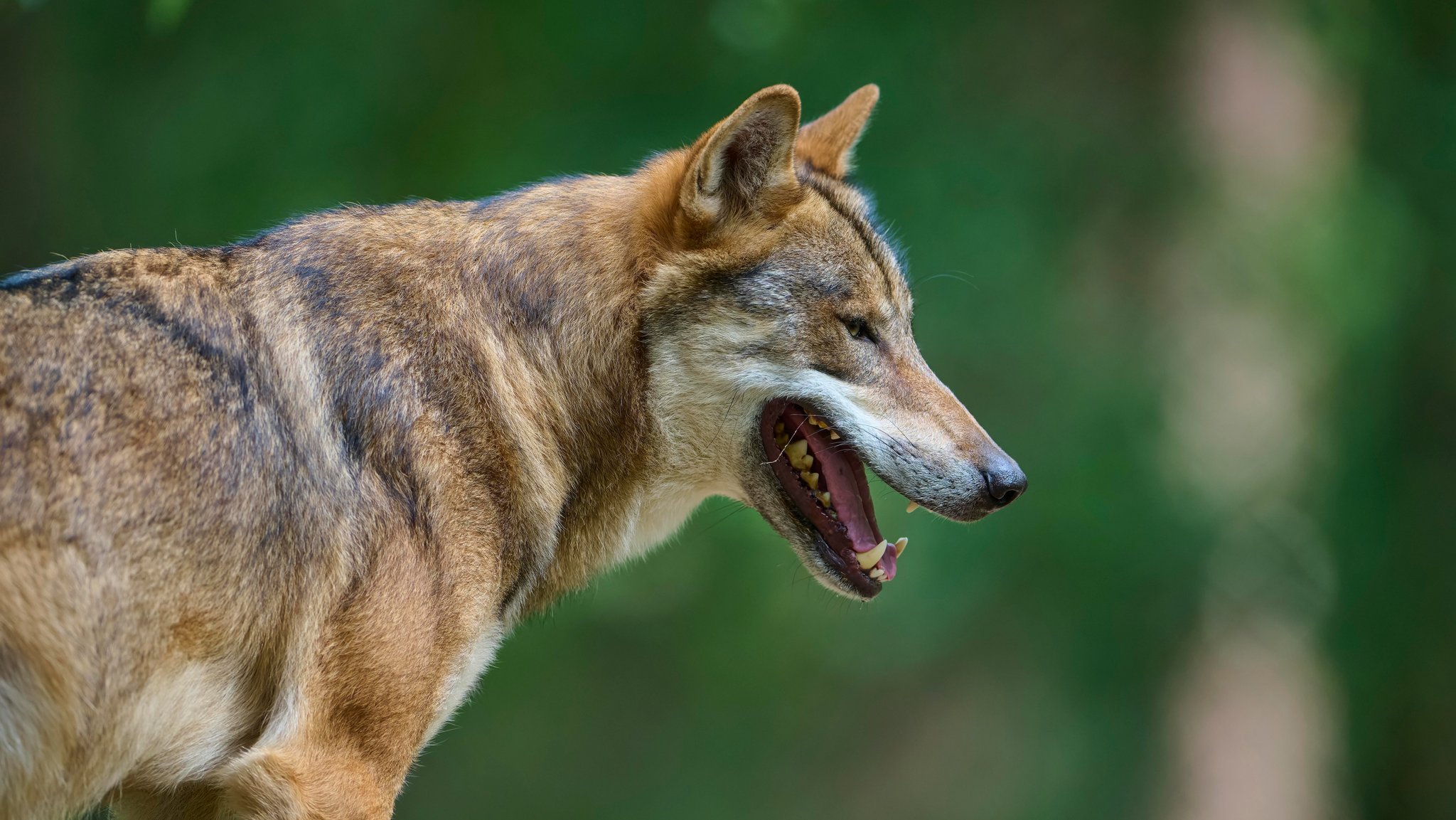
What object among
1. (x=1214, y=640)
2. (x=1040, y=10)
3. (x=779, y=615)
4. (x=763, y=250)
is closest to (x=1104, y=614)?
(x=1214, y=640)

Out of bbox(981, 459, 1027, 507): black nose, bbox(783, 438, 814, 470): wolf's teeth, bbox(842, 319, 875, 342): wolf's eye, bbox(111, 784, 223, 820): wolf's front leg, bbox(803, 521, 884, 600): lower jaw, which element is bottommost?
bbox(111, 784, 223, 820): wolf's front leg

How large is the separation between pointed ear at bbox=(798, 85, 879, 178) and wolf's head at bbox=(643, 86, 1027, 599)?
49 centimetres

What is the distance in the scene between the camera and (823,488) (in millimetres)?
3629

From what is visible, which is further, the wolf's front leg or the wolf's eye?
the wolf's eye

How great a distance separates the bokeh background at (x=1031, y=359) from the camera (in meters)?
7.89

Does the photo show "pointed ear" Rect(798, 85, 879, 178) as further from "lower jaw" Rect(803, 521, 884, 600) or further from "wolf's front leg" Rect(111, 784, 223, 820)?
"wolf's front leg" Rect(111, 784, 223, 820)

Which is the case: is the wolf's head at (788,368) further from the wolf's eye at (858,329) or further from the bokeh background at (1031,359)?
the bokeh background at (1031,359)

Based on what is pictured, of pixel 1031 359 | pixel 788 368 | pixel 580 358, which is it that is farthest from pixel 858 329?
pixel 1031 359

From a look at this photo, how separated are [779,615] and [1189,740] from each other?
3.01m

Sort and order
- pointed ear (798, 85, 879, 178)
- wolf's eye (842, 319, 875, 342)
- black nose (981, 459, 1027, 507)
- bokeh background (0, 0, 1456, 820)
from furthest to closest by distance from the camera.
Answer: bokeh background (0, 0, 1456, 820) → pointed ear (798, 85, 879, 178) → wolf's eye (842, 319, 875, 342) → black nose (981, 459, 1027, 507)

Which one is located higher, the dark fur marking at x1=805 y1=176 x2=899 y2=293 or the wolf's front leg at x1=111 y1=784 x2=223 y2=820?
the dark fur marking at x1=805 y1=176 x2=899 y2=293

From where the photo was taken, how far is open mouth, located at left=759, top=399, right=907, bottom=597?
3572 millimetres

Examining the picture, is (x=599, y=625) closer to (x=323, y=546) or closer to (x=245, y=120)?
(x=245, y=120)

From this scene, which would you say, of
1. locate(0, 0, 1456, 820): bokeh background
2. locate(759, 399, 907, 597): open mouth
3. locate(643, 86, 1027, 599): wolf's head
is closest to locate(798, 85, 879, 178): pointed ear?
locate(643, 86, 1027, 599): wolf's head
